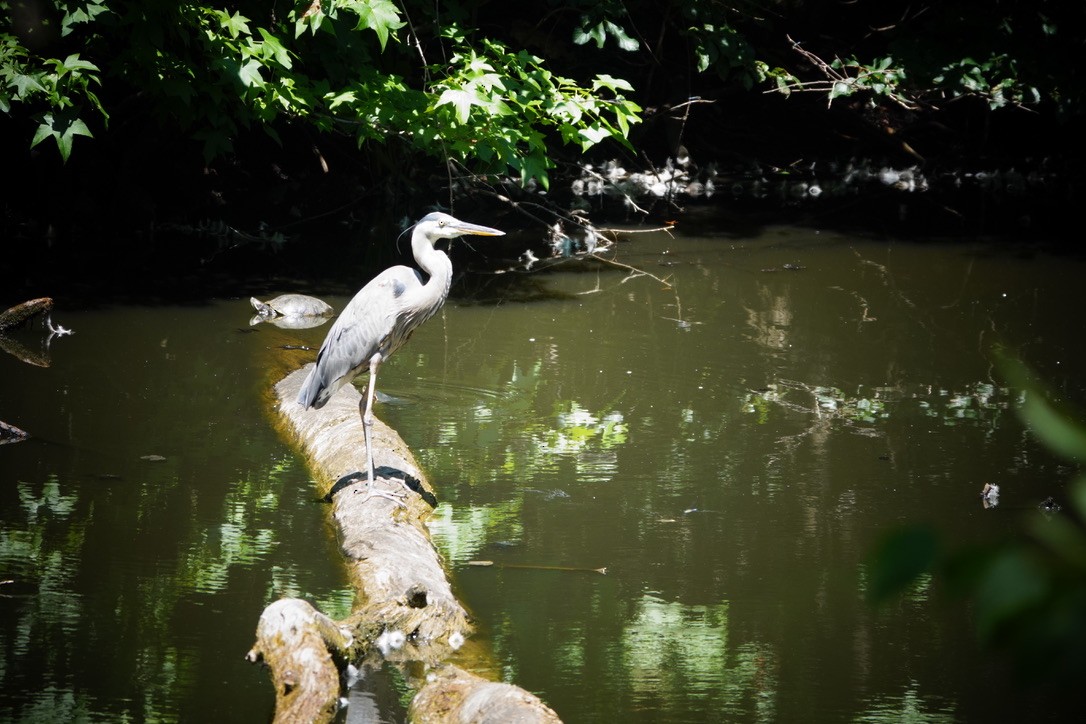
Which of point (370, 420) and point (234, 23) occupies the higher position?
point (234, 23)

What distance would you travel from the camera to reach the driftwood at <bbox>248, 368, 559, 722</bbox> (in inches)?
112

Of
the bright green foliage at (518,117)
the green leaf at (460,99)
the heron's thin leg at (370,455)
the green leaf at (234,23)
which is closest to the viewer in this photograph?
the heron's thin leg at (370,455)

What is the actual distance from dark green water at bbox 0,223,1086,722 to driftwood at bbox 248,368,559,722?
0.17 metres

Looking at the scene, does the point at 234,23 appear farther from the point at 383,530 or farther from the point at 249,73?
the point at 383,530

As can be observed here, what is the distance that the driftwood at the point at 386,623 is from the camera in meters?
2.84

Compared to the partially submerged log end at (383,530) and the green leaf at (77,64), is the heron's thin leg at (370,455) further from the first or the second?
the green leaf at (77,64)

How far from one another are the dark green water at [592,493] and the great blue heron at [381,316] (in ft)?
1.67

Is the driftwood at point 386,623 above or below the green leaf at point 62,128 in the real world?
below

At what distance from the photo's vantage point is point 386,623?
129 inches

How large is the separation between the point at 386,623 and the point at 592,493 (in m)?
1.55

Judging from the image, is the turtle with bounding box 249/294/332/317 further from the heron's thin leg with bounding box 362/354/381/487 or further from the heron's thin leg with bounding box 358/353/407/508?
the heron's thin leg with bounding box 358/353/407/508

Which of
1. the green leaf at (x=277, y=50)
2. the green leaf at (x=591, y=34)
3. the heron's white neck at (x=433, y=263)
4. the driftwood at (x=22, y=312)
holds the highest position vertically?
the green leaf at (x=591, y=34)

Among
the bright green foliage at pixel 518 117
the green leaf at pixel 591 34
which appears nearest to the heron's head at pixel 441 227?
the bright green foliage at pixel 518 117

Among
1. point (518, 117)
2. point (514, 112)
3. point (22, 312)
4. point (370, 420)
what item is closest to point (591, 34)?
point (518, 117)
